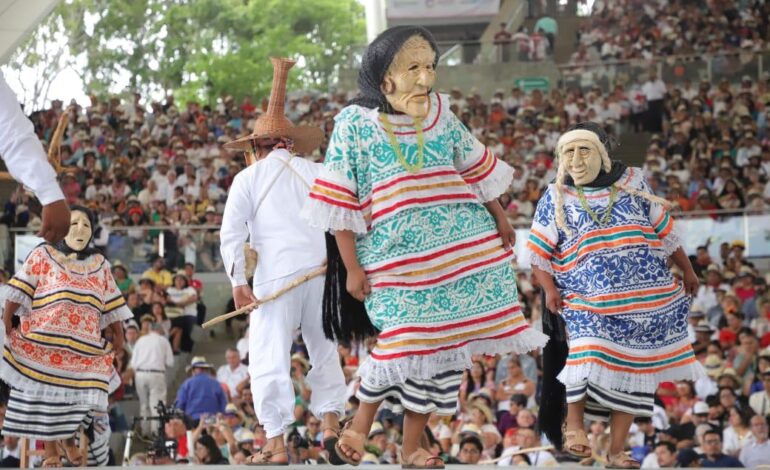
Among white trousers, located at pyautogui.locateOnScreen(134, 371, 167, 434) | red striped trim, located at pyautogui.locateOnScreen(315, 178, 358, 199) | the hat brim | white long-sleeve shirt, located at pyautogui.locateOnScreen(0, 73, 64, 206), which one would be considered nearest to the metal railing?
white trousers, located at pyautogui.locateOnScreen(134, 371, 167, 434)

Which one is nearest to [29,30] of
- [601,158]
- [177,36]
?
[601,158]

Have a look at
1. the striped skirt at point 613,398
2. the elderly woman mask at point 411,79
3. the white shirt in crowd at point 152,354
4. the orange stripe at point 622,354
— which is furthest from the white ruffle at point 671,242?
the white shirt in crowd at point 152,354

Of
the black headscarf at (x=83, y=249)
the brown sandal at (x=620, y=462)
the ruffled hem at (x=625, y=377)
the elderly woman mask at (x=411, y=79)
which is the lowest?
the brown sandal at (x=620, y=462)

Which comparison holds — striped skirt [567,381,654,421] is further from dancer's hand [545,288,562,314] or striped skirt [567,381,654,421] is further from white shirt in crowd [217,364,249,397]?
white shirt in crowd [217,364,249,397]

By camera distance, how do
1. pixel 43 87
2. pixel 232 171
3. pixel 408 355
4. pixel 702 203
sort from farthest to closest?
1. pixel 43 87
2. pixel 232 171
3. pixel 702 203
4. pixel 408 355

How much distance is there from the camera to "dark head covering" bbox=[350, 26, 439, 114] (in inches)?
258

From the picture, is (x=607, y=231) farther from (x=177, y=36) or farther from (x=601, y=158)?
(x=177, y=36)

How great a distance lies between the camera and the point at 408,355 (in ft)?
20.6

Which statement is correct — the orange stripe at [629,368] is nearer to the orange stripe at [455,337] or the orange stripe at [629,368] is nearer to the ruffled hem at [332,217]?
the orange stripe at [455,337]

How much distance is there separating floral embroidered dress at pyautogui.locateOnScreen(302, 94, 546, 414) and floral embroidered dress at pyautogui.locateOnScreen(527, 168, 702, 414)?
3.00 ft

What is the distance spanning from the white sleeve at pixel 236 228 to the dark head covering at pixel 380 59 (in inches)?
41.6

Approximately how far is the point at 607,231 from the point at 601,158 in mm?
417

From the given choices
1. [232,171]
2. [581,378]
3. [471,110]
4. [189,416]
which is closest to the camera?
[581,378]

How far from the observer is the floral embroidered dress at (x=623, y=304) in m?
7.32
